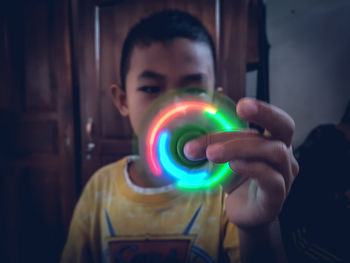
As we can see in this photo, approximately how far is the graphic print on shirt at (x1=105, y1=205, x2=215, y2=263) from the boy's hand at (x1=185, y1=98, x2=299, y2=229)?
192mm

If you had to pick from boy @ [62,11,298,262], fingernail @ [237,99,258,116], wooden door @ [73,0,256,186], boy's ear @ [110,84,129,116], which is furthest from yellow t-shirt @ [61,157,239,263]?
wooden door @ [73,0,256,186]

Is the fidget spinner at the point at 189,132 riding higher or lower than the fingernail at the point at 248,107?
lower

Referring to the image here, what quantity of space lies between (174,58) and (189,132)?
0.57ft

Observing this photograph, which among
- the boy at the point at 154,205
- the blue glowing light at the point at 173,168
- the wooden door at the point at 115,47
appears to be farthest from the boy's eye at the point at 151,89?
the wooden door at the point at 115,47

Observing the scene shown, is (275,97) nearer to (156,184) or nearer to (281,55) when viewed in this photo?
(281,55)

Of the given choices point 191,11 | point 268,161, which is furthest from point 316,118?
point 268,161

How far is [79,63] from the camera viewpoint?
75cm

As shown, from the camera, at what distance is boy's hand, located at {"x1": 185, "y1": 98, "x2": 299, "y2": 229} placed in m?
0.17

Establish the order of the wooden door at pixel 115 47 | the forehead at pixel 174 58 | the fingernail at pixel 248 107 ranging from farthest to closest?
1. the wooden door at pixel 115 47
2. the forehead at pixel 174 58
3. the fingernail at pixel 248 107

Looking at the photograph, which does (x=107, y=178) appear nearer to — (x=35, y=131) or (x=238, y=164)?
(x=238, y=164)

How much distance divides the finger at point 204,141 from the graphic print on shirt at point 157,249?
23 cm

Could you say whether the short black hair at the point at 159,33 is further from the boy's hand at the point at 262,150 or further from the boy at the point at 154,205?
the boy's hand at the point at 262,150

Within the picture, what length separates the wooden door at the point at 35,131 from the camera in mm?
744

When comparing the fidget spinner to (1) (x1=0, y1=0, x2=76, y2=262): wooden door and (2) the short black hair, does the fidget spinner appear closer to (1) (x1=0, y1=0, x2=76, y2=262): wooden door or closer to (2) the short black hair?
(2) the short black hair
